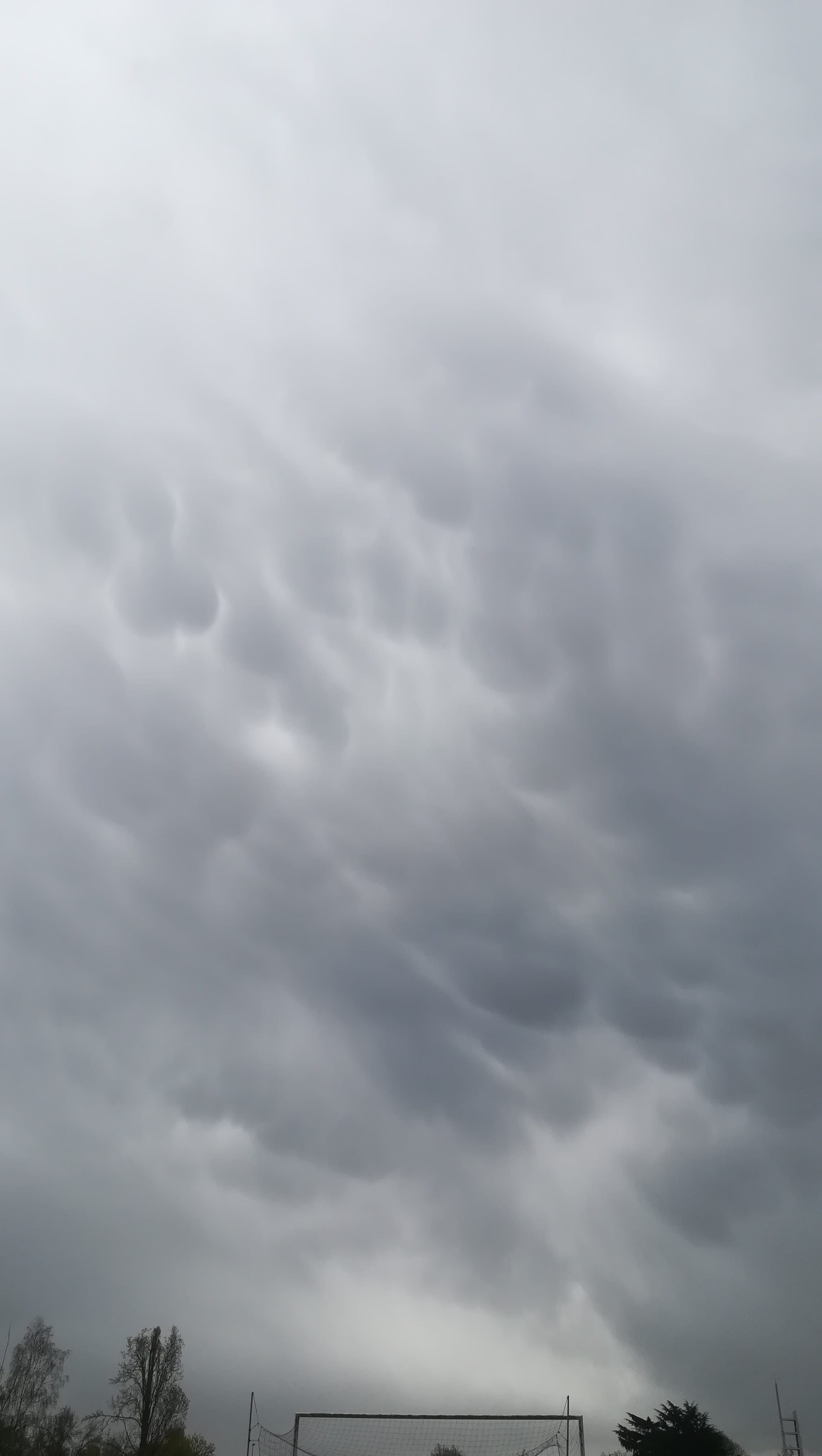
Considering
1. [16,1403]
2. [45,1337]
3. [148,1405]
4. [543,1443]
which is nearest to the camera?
[543,1443]

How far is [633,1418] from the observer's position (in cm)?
7019

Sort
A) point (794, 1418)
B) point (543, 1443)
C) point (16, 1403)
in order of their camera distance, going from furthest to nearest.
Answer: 1. point (16, 1403)
2. point (794, 1418)
3. point (543, 1443)

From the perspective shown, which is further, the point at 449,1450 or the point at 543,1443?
the point at 449,1450

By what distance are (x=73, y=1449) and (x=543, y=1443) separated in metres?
30.1

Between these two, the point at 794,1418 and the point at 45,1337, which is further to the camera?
the point at 45,1337

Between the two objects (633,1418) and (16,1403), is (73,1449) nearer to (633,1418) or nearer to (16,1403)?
(16,1403)

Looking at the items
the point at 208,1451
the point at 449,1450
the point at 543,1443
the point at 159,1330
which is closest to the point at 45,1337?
the point at 208,1451

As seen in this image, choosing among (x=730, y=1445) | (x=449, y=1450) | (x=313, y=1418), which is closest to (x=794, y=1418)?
(x=730, y=1445)

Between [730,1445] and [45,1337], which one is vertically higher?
[45,1337]

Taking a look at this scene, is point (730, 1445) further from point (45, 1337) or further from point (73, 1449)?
point (45, 1337)

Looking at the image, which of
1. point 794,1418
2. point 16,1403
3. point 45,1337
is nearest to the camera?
point 794,1418

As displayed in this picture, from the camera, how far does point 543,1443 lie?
54500 mm

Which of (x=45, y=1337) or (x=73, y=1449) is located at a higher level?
(x=45, y=1337)

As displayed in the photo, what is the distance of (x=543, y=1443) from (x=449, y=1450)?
750 inches
